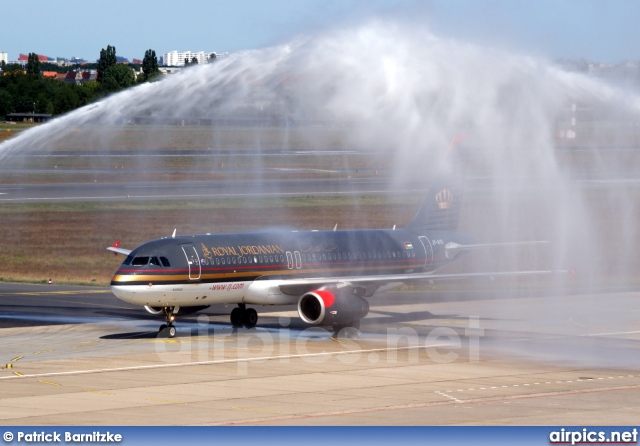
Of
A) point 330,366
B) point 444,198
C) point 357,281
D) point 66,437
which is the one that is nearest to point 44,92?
point 444,198

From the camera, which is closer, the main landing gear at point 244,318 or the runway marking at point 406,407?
the runway marking at point 406,407

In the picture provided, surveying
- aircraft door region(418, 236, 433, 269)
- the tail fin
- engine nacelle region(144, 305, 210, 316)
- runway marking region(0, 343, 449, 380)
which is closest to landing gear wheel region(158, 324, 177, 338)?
engine nacelle region(144, 305, 210, 316)

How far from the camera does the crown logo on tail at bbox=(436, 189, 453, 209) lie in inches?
2124

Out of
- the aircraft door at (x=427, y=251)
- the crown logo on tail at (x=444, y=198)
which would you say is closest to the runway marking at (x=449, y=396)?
the aircraft door at (x=427, y=251)

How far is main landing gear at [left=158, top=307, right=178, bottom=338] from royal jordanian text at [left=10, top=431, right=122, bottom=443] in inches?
748

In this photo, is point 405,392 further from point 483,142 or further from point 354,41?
point 483,142

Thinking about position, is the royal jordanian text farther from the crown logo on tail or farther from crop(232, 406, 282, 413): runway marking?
the crown logo on tail

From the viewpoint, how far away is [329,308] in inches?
1703

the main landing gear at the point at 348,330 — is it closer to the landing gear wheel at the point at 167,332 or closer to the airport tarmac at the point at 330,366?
the airport tarmac at the point at 330,366

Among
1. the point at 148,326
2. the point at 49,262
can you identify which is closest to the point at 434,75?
the point at 148,326

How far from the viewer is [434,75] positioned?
41562 millimetres

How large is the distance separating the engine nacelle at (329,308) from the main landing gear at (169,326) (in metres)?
5.52

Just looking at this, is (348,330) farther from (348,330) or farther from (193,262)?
(193,262)

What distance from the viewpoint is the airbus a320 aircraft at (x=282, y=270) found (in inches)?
1702
